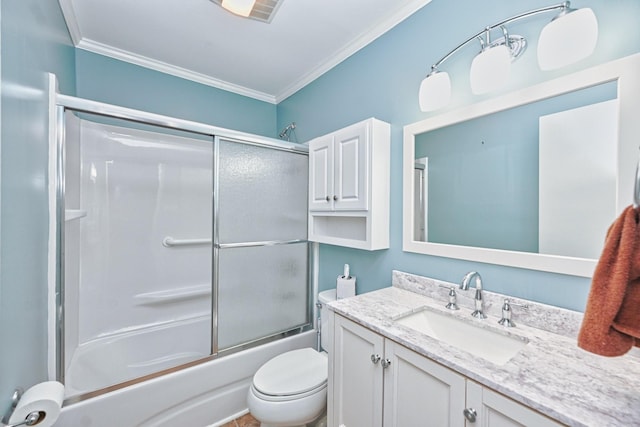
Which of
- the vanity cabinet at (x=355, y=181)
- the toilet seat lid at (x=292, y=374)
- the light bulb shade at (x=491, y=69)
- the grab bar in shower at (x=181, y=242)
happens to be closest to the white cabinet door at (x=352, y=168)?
the vanity cabinet at (x=355, y=181)

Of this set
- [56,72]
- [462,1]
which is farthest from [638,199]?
[56,72]

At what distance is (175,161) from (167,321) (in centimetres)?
135

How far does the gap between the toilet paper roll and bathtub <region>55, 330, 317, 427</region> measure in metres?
0.62

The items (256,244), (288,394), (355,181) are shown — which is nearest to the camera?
→ (288,394)

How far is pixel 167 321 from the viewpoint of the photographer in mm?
2197

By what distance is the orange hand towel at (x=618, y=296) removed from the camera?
515 mm

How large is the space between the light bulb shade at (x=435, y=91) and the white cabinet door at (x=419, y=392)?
1112 mm

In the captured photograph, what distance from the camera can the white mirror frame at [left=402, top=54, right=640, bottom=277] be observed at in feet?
2.72

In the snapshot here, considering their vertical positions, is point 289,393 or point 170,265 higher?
point 170,265

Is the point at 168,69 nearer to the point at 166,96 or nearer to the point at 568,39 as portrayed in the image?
the point at 166,96

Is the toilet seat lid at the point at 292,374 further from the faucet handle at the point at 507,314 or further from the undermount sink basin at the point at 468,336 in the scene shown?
the faucet handle at the point at 507,314

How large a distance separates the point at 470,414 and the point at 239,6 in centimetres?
205

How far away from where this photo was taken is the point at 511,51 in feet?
3.60

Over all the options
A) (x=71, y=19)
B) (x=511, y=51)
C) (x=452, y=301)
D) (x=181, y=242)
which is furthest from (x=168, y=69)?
(x=452, y=301)
